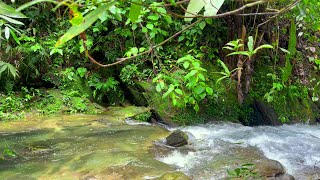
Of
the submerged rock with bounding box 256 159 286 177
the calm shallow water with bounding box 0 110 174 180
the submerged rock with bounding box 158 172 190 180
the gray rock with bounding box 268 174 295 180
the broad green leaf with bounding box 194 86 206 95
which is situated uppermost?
the broad green leaf with bounding box 194 86 206 95

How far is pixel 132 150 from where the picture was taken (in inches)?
147

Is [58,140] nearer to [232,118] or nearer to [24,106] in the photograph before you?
[24,106]

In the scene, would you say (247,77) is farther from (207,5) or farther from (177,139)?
(207,5)

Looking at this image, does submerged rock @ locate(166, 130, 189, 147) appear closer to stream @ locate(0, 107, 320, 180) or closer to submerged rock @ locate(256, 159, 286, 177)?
stream @ locate(0, 107, 320, 180)

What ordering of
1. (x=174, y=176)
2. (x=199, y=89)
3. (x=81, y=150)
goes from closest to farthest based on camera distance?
(x=174, y=176)
(x=81, y=150)
(x=199, y=89)

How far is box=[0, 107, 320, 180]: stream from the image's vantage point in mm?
3152

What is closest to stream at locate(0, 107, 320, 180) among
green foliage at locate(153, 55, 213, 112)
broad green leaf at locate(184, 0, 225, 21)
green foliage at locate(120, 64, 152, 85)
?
green foliage at locate(153, 55, 213, 112)

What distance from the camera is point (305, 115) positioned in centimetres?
624

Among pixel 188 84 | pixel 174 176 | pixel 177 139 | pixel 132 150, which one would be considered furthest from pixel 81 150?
pixel 188 84

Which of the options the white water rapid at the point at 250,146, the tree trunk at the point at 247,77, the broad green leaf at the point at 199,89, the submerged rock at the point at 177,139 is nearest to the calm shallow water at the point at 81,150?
the submerged rock at the point at 177,139

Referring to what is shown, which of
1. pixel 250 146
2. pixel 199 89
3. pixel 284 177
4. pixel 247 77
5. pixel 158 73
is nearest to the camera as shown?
pixel 284 177

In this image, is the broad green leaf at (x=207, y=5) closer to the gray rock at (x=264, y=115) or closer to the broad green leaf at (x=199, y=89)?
the broad green leaf at (x=199, y=89)

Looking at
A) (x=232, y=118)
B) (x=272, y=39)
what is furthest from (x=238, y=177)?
(x=272, y=39)

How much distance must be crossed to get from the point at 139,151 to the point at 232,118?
245 cm
